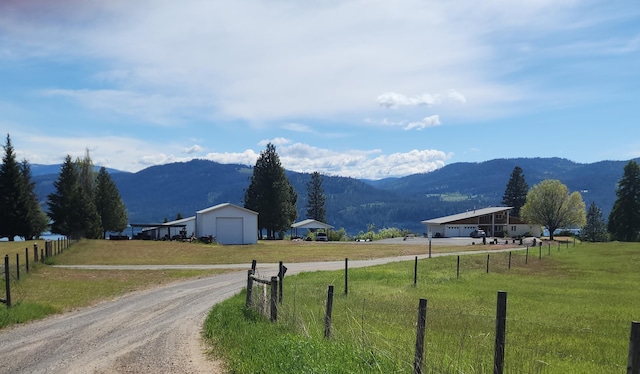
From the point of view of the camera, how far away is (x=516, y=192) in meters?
124

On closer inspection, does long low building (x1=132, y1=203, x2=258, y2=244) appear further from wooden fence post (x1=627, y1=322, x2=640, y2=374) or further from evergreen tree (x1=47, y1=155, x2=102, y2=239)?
wooden fence post (x1=627, y1=322, x2=640, y2=374)

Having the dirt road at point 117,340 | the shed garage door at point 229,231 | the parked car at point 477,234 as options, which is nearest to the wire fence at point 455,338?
the dirt road at point 117,340

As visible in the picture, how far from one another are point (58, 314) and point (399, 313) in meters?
11.1

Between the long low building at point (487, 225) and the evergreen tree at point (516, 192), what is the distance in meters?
18.0

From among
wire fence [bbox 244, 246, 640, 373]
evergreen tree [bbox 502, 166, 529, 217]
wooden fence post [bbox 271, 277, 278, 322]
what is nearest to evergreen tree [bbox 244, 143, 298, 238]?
evergreen tree [bbox 502, 166, 529, 217]

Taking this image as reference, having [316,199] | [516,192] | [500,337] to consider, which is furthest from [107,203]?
[516,192]

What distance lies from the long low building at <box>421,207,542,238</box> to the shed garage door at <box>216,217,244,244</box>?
48070 mm

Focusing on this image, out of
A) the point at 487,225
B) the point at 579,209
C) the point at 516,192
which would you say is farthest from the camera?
the point at 516,192

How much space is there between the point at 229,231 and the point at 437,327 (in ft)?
186

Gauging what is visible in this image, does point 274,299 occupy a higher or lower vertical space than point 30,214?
higher

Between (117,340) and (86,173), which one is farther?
(86,173)

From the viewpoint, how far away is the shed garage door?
2640 inches

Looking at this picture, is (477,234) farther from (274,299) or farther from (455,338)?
(455,338)

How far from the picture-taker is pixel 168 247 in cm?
5350
